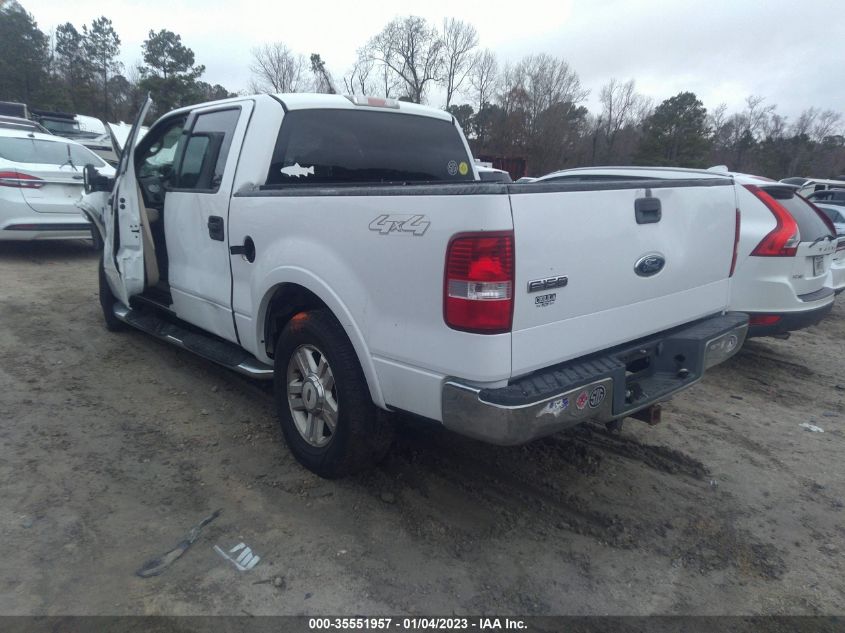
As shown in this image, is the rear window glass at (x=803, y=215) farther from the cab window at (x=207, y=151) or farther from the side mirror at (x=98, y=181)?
the side mirror at (x=98, y=181)

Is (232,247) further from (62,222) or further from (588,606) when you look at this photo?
(62,222)

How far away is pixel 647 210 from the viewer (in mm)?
2941

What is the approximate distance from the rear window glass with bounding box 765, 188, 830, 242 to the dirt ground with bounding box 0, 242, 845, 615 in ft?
4.86

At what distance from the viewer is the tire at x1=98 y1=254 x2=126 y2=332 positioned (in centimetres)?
578

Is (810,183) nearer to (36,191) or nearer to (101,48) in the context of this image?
(36,191)

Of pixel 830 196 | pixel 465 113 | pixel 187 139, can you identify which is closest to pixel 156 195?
pixel 187 139

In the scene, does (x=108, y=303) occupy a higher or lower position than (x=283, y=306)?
lower

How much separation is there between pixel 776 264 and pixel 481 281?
12.5 ft

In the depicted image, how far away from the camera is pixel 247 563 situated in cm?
276

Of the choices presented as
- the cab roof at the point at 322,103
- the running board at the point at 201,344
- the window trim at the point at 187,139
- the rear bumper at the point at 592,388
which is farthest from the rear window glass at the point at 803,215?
the window trim at the point at 187,139

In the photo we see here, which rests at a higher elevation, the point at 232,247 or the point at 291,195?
the point at 291,195

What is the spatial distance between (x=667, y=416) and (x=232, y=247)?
3321mm

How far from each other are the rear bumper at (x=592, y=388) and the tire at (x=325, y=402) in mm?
625

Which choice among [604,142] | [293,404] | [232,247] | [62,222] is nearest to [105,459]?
[293,404]
